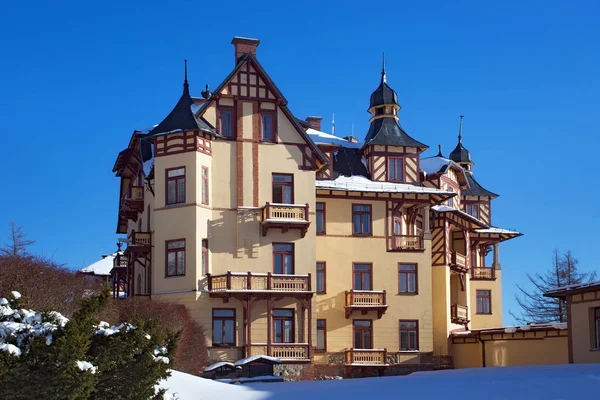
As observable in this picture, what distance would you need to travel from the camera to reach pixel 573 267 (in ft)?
207

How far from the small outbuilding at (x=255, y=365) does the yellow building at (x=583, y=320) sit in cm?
1113

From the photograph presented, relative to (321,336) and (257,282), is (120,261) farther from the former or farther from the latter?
(257,282)

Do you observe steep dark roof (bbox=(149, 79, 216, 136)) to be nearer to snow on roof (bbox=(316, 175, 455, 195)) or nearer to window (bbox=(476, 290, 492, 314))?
snow on roof (bbox=(316, 175, 455, 195))

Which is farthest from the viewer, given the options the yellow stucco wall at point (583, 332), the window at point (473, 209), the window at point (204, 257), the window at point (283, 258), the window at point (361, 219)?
the window at point (473, 209)

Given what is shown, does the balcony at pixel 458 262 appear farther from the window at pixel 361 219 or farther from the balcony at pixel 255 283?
the balcony at pixel 255 283

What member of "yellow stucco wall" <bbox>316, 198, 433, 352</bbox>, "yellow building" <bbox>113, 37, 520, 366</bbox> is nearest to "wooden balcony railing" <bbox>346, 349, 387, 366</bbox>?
"yellow building" <bbox>113, 37, 520, 366</bbox>

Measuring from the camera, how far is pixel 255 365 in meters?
39.0

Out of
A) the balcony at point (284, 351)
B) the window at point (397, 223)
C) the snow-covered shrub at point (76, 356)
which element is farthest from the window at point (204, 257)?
the snow-covered shrub at point (76, 356)

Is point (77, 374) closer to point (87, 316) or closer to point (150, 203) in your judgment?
point (87, 316)

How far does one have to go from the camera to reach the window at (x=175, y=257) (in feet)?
135

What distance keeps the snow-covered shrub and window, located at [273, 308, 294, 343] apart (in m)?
21.6

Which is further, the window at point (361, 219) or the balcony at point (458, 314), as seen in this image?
the balcony at point (458, 314)

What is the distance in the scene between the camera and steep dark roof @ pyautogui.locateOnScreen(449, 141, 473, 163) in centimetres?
6356

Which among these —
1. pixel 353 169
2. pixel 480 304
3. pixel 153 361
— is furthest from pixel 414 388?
pixel 480 304
